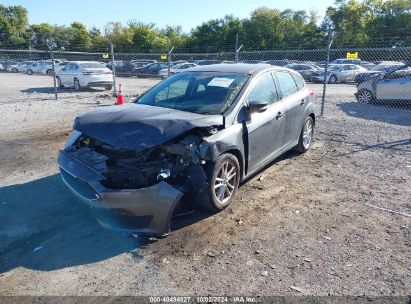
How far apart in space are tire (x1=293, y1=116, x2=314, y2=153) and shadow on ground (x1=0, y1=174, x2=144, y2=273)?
3.87 meters

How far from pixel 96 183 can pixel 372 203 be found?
3.46 m

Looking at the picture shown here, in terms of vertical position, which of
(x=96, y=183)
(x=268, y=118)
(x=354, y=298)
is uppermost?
(x=268, y=118)

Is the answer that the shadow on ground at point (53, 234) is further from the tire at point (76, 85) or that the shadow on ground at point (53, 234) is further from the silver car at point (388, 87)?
the tire at point (76, 85)

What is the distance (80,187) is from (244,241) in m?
1.85

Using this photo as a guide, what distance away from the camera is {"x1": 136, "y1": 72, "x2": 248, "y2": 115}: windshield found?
4703 mm

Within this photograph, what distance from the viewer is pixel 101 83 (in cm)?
Result: 1780

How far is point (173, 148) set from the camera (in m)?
3.85

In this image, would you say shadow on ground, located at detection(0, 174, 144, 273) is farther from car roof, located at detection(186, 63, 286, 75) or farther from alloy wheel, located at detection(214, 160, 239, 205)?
car roof, located at detection(186, 63, 286, 75)

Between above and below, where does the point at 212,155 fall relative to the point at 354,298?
above

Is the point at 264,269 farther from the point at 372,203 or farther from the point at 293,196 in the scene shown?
the point at 372,203

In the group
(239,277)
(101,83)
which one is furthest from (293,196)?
(101,83)

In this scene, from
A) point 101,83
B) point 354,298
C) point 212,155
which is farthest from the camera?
point 101,83

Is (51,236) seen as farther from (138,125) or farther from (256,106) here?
(256,106)

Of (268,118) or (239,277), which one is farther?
(268,118)
